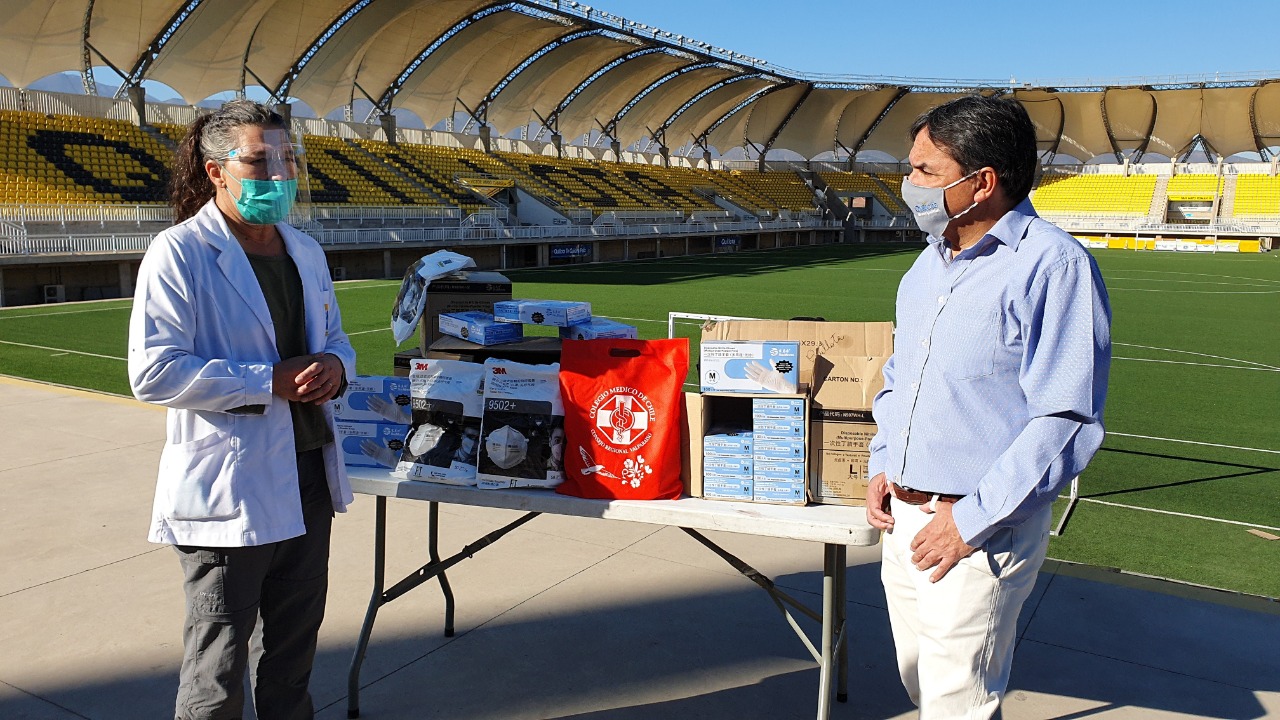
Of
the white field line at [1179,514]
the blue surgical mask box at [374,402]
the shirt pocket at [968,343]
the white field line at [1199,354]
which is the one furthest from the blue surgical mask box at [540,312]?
the white field line at [1199,354]

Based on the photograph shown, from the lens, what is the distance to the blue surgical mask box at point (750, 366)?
3.08 meters

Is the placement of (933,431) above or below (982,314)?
below

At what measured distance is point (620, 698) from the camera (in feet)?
11.3

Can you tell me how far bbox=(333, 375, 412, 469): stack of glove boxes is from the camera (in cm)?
356

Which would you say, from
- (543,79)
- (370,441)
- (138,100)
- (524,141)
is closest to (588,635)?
(370,441)

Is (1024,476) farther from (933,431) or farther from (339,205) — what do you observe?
(339,205)

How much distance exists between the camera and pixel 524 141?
52.9 meters

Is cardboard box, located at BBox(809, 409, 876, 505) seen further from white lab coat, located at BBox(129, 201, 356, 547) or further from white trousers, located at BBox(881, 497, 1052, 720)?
white lab coat, located at BBox(129, 201, 356, 547)

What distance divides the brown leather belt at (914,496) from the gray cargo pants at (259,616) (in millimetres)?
1604

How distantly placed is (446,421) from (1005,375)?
6.41 feet

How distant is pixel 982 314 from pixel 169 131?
35.6m

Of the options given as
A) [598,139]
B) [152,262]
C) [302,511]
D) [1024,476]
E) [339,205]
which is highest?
[598,139]

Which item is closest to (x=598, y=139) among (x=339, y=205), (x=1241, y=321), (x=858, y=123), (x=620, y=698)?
(x=858, y=123)

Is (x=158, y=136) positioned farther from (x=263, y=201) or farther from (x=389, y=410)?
(x=263, y=201)
